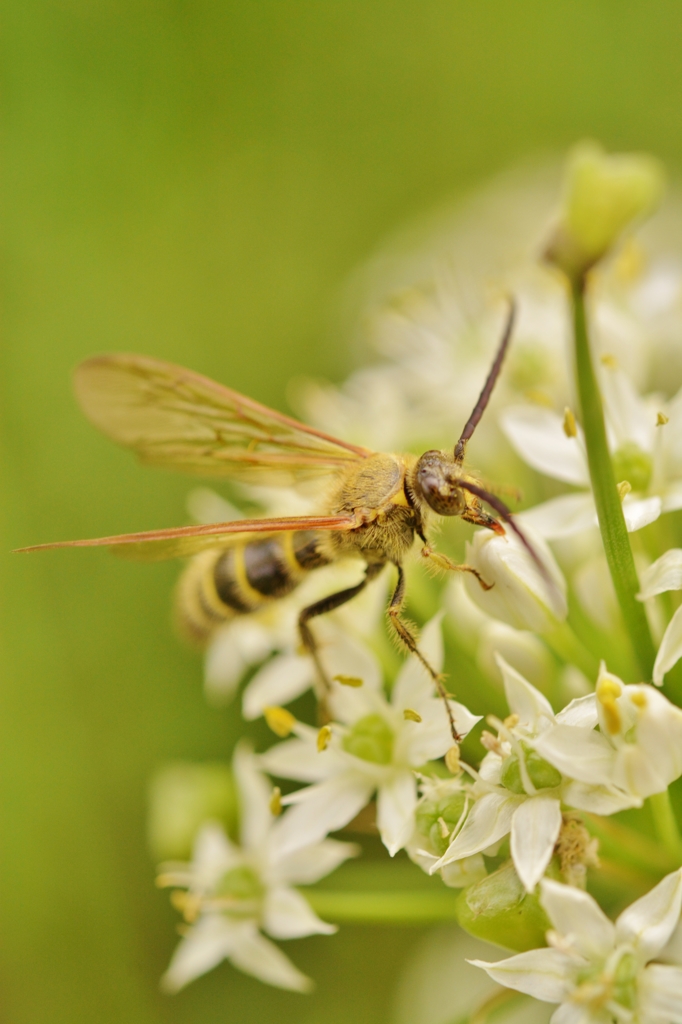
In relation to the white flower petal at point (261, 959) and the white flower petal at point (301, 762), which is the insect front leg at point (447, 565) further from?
the white flower petal at point (261, 959)

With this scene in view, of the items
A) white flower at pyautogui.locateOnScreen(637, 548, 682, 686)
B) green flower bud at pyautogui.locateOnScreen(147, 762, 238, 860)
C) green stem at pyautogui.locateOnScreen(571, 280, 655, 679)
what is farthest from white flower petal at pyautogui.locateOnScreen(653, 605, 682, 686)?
green flower bud at pyautogui.locateOnScreen(147, 762, 238, 860)

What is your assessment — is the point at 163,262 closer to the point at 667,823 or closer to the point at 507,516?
the point at 507,516

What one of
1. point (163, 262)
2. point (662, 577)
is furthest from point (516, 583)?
point (163, 262)

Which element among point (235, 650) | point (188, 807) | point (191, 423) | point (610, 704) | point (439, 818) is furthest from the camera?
point (235, 650)

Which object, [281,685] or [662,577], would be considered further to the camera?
[281,685]

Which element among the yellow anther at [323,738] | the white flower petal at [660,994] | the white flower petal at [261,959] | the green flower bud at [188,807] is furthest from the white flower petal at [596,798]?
the green flower bud at [188,807]

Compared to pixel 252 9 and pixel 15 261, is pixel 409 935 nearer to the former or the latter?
pixel 15 261
